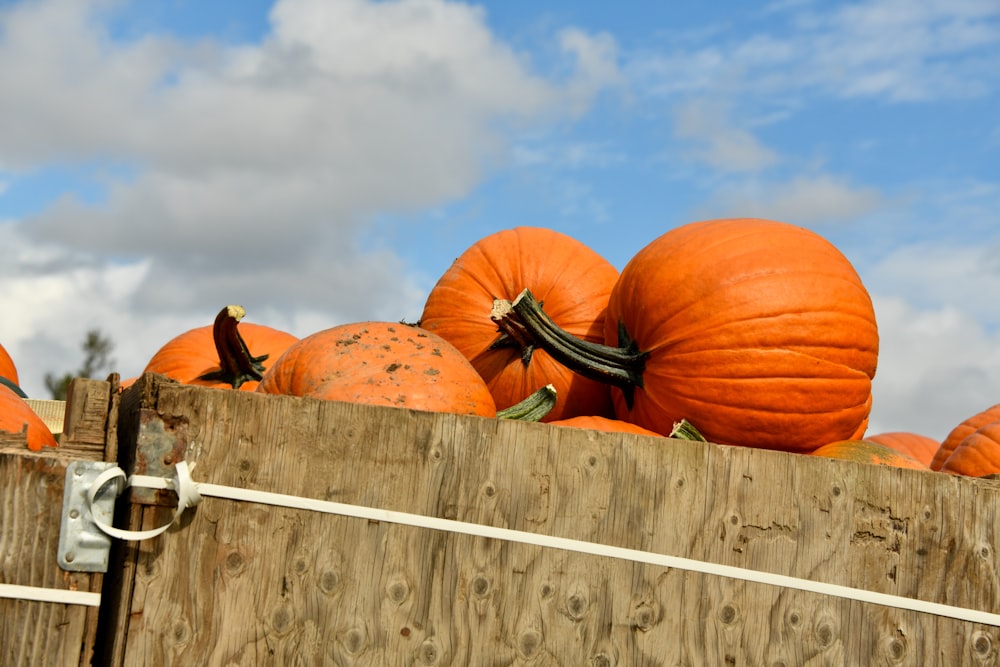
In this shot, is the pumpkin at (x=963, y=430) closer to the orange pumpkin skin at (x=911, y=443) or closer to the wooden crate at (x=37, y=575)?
the orange pumpkin skin at (x=911, y=443)

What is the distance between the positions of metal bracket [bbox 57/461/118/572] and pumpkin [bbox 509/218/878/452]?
5.53 feet

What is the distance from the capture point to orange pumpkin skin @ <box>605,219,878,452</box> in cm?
302

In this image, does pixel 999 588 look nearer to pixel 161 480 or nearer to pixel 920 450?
pixel 161 480

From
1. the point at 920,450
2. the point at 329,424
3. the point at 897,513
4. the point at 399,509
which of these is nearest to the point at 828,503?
the point at 897,513

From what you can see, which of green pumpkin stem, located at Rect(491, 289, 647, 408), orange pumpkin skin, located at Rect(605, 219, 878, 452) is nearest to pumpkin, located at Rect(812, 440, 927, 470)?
orange pumpkin skin, located at Rect(605, 219, 878, 452)

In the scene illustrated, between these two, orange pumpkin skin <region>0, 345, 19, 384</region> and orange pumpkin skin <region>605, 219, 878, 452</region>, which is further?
orange pumpkin skin <region>0, 345, 19, 384</region>

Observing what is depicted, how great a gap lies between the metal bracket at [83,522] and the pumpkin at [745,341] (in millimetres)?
1686

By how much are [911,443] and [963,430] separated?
1483 mm

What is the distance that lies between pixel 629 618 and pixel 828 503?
0.53 metres

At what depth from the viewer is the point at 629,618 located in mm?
2037

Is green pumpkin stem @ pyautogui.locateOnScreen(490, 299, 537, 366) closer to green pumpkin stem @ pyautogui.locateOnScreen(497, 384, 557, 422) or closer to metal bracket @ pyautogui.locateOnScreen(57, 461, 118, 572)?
green pumpkin stem @ pyautogui.locateOnScreen(497, 384, 557, 422)

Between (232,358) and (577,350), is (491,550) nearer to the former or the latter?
(577,350)

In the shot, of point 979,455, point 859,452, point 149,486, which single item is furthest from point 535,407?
point 979,455

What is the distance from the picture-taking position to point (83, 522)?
1.87 metres
